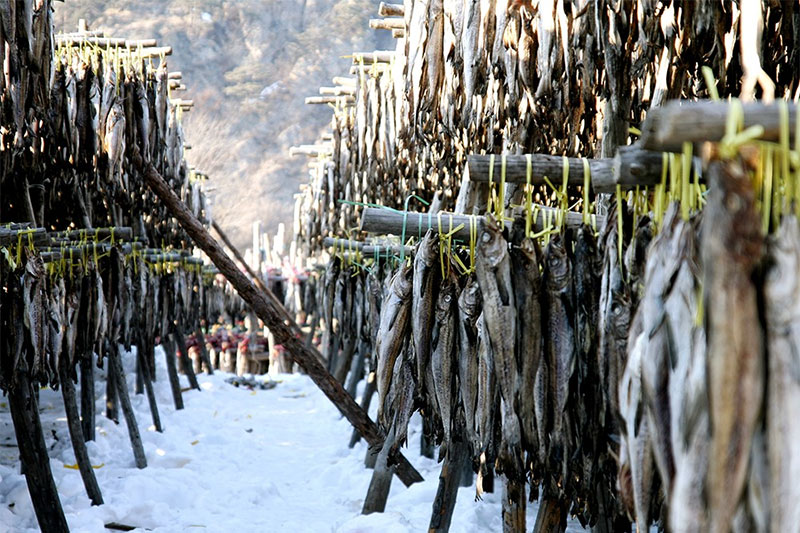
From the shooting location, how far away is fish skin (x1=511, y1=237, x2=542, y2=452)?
2363mm

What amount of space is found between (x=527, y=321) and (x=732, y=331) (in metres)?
1.05

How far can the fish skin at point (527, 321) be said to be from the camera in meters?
2.36

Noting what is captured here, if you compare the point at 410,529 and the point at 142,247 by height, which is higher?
the point at 142,247

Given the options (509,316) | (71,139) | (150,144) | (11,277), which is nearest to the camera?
(509,316)

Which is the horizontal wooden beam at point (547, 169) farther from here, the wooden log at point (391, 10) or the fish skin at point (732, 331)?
the wooden log at point (391, 10)

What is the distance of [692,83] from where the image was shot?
10.8ft

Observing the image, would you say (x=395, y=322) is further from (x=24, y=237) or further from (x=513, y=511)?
(x=24, y=237)

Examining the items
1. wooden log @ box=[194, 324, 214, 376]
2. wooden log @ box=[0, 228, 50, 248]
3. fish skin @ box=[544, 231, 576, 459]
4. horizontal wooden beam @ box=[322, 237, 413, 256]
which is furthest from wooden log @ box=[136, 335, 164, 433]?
fish skin @ box=[544, 231, 576, 459]

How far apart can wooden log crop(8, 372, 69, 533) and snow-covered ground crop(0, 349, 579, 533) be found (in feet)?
1.06

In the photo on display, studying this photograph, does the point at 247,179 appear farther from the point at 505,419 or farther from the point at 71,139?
the point at 505,419

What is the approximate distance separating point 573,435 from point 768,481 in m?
1.06

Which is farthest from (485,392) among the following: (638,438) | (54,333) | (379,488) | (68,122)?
(68,122)

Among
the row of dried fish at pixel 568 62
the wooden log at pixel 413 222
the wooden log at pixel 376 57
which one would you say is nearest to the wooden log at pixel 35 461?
the wooden log at pixel 413 222

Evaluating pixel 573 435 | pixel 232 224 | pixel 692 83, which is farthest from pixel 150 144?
pixel 232 224
